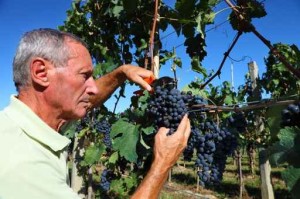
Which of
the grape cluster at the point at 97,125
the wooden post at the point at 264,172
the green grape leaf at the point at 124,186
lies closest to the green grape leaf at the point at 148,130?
the green grape leaf at the point at 124,186

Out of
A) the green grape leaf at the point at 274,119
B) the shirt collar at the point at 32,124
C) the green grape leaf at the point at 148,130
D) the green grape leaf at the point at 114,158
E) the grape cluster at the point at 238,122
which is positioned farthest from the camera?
the green grape leaf at the point at 114,158

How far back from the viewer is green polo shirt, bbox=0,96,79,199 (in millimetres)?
1457

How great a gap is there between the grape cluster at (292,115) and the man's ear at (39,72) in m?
1.26

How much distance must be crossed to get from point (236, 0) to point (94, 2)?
11.7 ft

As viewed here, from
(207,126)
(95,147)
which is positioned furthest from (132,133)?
(95,147)

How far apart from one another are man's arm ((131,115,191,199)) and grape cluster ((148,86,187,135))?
0.10 m

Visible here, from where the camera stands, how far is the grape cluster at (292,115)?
1.99 metres

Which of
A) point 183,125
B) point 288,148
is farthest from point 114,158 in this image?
point 288,148

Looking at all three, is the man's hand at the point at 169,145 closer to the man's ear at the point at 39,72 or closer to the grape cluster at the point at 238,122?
the man's ear at the point at 39,72

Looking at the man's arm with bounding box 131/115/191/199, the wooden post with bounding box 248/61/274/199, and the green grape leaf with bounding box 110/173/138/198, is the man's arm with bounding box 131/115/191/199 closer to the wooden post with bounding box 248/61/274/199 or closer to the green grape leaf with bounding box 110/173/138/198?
the green grape leaf with bounding box 110/173/138/198

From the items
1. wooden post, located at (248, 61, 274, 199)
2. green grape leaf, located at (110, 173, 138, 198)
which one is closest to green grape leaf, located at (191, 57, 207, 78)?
green grape leaf, located at (110, 173, 138, 198)

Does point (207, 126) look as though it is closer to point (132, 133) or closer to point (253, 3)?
point (132, 133)

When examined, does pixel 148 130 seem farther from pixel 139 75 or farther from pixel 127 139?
pixel 139 75

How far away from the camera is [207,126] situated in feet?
9.80
